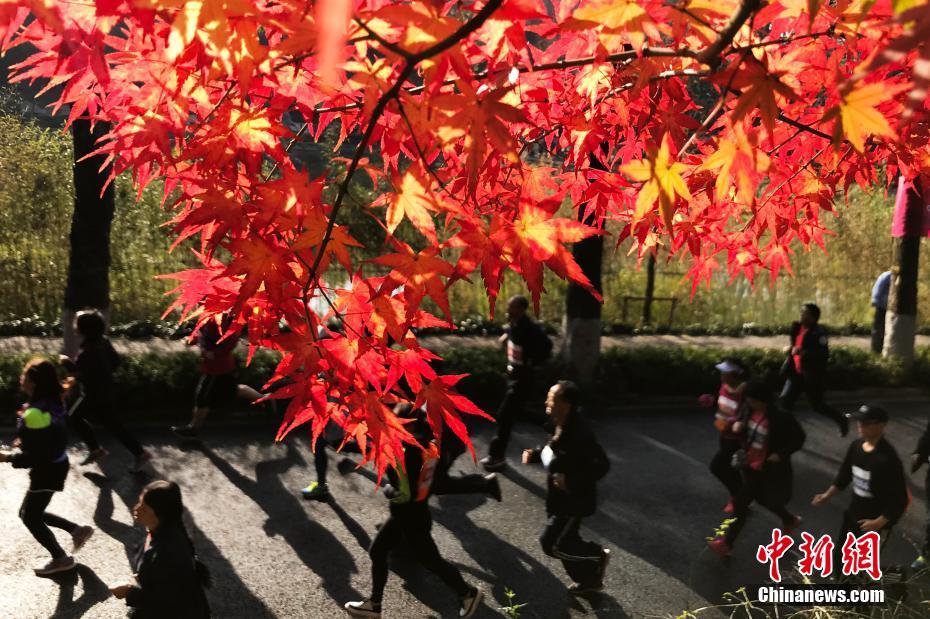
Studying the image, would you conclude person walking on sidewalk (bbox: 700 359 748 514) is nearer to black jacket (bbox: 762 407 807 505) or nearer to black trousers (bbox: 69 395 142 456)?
black jacket (bbox: 762 407 807 505)

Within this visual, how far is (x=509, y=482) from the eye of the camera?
6.96 meters

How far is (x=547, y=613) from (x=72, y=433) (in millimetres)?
4981

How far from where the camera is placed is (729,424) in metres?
6.07

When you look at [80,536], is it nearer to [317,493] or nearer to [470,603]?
[317,493]

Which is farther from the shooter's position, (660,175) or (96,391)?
(96,391)

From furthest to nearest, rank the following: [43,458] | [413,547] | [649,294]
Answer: [649,294], [43,458], [413,547]

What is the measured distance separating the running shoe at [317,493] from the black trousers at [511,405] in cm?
163

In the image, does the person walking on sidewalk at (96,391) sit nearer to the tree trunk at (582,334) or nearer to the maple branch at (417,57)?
the tree trunk at (582,334)

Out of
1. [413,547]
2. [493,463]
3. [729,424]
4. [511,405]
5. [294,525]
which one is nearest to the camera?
[413,547]

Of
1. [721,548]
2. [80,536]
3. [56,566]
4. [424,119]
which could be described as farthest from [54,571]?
[424,119]

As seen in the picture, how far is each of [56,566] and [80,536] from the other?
0.73ft

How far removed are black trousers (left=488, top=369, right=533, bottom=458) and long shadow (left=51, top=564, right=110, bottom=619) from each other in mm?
3425

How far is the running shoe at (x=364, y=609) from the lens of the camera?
468cm

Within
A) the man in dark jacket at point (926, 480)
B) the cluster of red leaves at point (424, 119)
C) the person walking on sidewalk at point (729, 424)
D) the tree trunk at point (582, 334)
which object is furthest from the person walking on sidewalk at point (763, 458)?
the tree trunk at point (582, 334)
